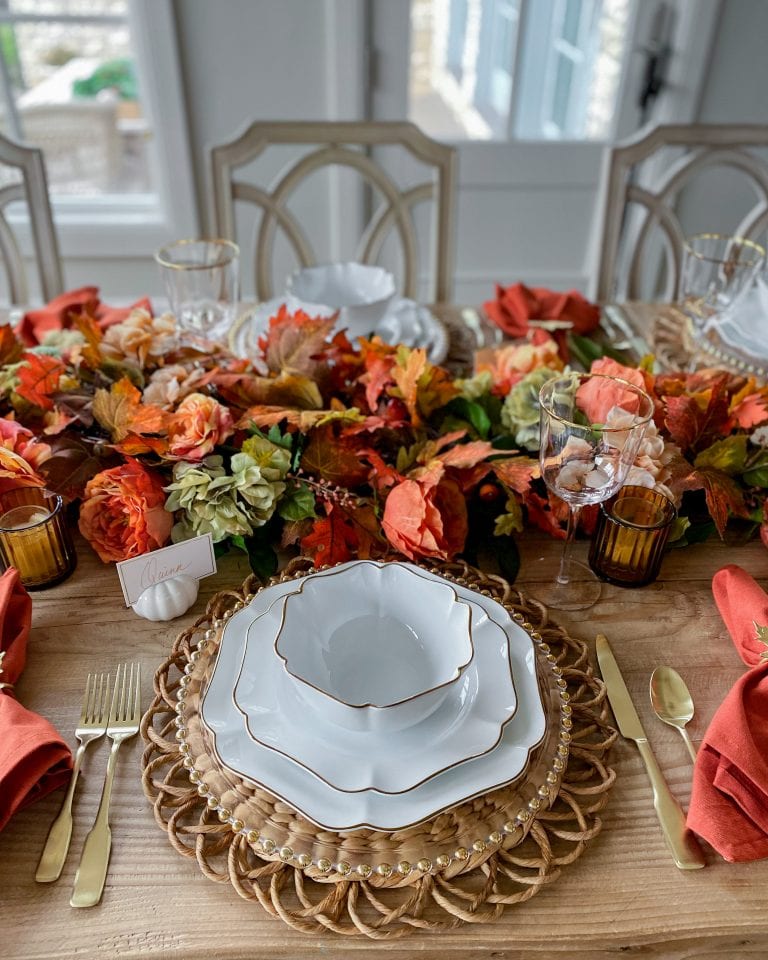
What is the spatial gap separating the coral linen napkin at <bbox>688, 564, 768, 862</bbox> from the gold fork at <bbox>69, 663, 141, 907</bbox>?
16.8 inches

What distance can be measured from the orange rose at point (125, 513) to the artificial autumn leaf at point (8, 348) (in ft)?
0.88

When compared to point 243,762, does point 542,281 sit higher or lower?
lower

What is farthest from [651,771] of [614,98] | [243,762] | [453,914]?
[614,98]

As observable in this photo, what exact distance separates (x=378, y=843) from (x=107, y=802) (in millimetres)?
207

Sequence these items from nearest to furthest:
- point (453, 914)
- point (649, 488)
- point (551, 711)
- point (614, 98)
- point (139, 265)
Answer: point (453, 914), point (551, 711), point (649, 488), point (614, 98), point (139, 265)

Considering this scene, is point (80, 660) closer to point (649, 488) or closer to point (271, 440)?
point (271, 440)

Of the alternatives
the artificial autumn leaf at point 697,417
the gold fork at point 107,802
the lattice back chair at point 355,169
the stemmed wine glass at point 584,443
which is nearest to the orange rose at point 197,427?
the gold fork at point 107,802

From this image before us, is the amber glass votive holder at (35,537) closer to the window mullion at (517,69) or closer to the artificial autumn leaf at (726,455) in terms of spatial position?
the artificial autumn leaf at (726,455)

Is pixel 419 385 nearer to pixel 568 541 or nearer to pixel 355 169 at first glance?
pixel 568 541

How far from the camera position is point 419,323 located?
118cm

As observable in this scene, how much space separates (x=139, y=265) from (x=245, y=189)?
106 cm

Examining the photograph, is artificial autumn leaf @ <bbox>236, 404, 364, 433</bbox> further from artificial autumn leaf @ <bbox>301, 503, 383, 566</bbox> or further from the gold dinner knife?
the gold dinner knife

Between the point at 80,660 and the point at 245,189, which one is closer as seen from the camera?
the point at 80,660

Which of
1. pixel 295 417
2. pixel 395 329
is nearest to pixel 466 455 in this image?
pixel 295 417
